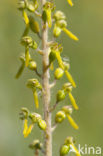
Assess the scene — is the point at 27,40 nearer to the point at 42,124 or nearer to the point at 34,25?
the point at 34,25

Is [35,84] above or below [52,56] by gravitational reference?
below

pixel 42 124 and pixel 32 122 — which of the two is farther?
pixel 32 122

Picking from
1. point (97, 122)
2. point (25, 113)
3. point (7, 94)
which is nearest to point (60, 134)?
point (97, 122)

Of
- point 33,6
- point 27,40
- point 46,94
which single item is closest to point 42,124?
point 46,94

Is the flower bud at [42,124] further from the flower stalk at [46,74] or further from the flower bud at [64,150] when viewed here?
the flower bud at [64,150]

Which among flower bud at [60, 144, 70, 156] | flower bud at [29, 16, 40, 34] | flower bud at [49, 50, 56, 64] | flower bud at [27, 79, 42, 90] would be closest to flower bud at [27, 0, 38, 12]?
flower bud at [29, 16, 40, 34]

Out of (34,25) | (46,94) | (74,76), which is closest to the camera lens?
(46,94)

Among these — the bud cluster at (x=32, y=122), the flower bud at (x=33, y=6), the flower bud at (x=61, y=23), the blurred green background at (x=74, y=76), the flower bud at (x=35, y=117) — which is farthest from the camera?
the blurred green background at (x=74, y=76)

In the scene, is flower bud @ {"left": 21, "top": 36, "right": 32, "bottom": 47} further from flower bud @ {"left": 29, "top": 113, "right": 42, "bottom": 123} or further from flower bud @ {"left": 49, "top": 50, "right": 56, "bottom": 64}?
flower bud @ {"left": 29, "top": 113, "right": 42, "bottom": 123}

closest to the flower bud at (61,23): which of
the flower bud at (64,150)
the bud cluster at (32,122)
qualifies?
the bud cluster at (32,122)

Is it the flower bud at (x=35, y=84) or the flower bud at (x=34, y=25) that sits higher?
the flower bud at (x=34, y=25)
